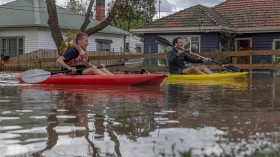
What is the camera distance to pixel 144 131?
4816 millimetres

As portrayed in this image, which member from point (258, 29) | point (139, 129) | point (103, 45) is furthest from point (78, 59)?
point (103, 45)

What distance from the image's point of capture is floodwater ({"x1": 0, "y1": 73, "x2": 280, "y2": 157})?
12.7 ft

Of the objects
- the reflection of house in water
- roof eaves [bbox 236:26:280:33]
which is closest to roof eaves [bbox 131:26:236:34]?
roof eaves [bbox 236:26:280:33]

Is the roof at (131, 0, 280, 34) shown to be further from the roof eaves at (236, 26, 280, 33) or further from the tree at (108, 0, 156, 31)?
the tree at (108, 0, 156, 31)

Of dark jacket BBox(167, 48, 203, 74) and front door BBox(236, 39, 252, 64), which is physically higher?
front door BBox(236, 39, 252, 64)

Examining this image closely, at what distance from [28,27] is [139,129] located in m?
31.0

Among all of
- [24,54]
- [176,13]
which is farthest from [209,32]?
[24,54]

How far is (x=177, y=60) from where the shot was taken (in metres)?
15.0

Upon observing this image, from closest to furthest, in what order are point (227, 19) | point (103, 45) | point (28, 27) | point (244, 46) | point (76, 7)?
point (244, 46)
point (227, 19)
point (28, 27)
point (103, 45)
point (76, 7)

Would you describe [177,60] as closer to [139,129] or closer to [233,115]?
[233,115]

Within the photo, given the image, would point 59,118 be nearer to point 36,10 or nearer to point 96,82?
point 96,82

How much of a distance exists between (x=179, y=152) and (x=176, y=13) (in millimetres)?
28646

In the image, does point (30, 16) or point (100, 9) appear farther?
point (100, 9)

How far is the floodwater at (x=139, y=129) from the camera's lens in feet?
12.7
